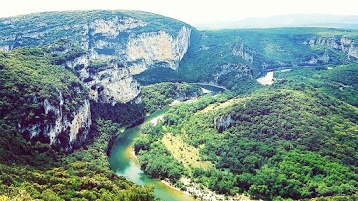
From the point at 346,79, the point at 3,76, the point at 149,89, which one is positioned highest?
the point at 3,76

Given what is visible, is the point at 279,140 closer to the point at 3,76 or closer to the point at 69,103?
the point at 69,103

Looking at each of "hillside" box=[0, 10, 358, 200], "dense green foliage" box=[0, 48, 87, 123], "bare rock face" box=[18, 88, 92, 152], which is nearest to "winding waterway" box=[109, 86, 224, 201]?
"hillside" box=[0, 10, 358, 200]

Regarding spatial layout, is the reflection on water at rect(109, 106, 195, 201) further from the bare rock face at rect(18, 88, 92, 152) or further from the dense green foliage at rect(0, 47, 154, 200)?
the bare rock face at rect(18, 88, 92, 152)

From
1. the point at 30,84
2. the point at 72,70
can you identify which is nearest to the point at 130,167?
the point at 30,84

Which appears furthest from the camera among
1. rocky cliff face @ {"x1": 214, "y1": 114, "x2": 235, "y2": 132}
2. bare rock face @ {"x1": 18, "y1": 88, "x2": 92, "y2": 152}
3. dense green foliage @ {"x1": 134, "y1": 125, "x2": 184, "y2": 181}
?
rocky cliff face @ {"x1": 214, "y1": 114, "x2": 235, "y2": 132}

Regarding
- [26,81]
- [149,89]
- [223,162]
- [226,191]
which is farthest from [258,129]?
[149,89]

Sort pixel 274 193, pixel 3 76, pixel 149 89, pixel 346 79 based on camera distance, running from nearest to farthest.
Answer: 1. pixel 274 193
2. pixel 3 76
3. pixel 346 79
4. pixel 149 89
